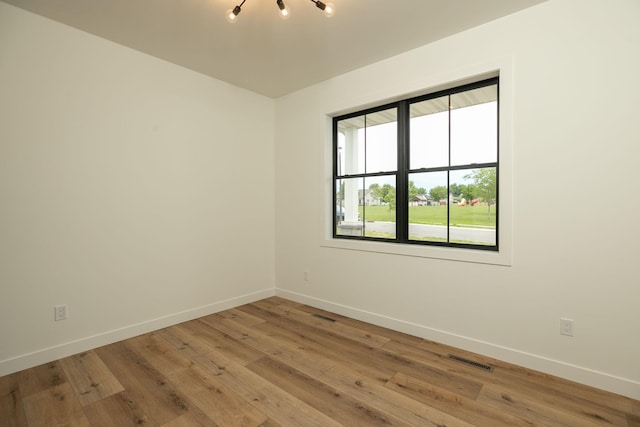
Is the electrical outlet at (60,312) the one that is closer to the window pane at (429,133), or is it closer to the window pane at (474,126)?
the window pane at (429,133)

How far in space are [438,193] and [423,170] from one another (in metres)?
0.27

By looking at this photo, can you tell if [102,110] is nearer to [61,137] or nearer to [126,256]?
[61,137]

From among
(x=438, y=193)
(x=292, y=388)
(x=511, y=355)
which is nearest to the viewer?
(x=292, y=388)

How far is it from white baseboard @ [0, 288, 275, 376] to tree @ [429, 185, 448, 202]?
8.53ft

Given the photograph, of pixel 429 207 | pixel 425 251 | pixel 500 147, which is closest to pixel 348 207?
pixel 429 207

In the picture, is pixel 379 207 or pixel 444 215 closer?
pixel 444 215

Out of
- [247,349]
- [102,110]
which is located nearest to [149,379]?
[247,349]

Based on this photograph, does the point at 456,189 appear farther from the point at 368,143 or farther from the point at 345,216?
the point at 345,216

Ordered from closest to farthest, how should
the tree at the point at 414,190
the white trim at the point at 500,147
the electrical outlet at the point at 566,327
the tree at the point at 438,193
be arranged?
1. the electrical outlet at the point at 566,327
2. the white trim at the point at 500,147
3. the tree at the point at 438,193
4. the tree at the point at 414,190

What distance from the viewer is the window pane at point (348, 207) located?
142 inches

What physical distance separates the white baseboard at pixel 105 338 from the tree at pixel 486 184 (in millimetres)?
2971

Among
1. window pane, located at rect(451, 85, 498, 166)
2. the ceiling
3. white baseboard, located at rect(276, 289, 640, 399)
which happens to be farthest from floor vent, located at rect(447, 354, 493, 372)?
the ceiling

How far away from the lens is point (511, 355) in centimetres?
238

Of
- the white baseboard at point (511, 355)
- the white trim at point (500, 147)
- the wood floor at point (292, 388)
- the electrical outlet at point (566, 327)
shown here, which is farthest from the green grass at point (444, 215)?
the wood floor at point (292, 388)
